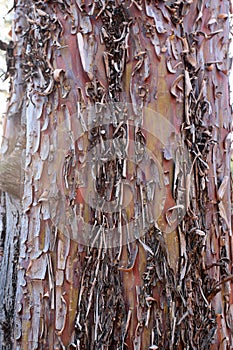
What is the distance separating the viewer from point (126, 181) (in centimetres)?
125

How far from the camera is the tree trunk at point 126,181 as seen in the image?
47.5 inches

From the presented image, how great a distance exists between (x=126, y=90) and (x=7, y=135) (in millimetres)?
802

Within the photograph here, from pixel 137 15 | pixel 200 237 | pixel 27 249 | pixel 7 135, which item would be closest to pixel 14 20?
pixel 7 135

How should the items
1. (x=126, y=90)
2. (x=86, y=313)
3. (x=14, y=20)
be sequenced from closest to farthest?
(x=86, y=313)
(x=126, y=90)
(x=14, y=20)

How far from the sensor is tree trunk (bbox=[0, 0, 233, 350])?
1206 mm

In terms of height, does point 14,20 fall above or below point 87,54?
above

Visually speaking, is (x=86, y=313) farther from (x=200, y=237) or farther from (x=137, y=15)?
(x=137, y=15)

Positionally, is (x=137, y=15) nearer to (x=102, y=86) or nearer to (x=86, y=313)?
(x=102, y=86)

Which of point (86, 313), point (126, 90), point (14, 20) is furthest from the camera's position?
point (14, 20)

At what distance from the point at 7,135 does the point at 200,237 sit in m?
1.02

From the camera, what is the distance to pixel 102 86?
1293 mm

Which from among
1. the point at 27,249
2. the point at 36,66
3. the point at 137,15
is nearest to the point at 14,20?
the point at 36,66

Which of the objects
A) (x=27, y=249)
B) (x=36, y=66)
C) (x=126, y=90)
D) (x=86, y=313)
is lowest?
(x=86, y=313)

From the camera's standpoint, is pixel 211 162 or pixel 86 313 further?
pixel 211 162
